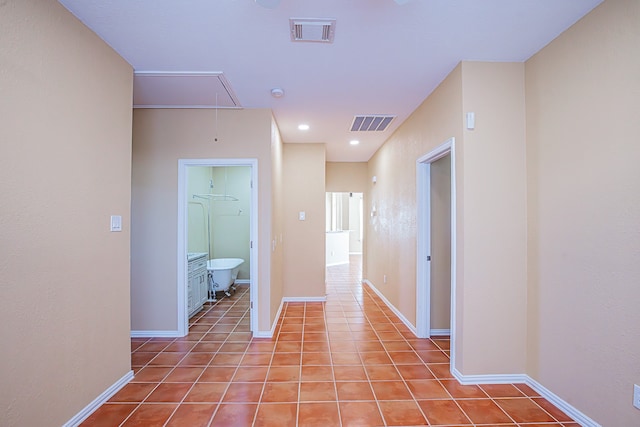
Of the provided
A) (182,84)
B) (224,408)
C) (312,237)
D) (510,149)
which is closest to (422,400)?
(224,408)

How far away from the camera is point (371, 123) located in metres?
3.82

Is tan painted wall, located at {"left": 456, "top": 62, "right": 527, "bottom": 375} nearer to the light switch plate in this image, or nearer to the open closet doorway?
the light switch plate

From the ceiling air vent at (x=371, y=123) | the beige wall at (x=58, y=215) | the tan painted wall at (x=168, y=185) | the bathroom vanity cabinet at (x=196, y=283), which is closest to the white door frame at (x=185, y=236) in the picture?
the tan painted wall at (x=168, y=185)

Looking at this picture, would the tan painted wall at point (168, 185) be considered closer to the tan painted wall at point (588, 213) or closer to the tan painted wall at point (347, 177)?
the tan painted wall at point (588, 213)

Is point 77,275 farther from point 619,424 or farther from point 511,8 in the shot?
point 619,424

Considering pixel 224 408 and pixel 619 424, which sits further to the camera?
pixel 224 408

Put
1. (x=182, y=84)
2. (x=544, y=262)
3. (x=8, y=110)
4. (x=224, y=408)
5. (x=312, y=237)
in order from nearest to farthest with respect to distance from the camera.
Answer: (x=8, y=110), (x=224, y=408), (x=544, y=262), (x=182, y=84), (x=312, y=237)

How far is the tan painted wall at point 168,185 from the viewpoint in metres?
3.26

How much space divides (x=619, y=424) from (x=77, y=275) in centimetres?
334

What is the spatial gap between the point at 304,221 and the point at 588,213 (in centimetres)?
353

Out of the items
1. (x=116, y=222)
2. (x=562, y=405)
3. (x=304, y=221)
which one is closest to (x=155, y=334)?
(x=116, y=222)

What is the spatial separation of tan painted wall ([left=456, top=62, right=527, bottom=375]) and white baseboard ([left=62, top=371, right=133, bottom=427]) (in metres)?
2.70

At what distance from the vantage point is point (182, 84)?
272 cm

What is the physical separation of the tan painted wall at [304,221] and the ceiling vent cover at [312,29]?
2.73m
